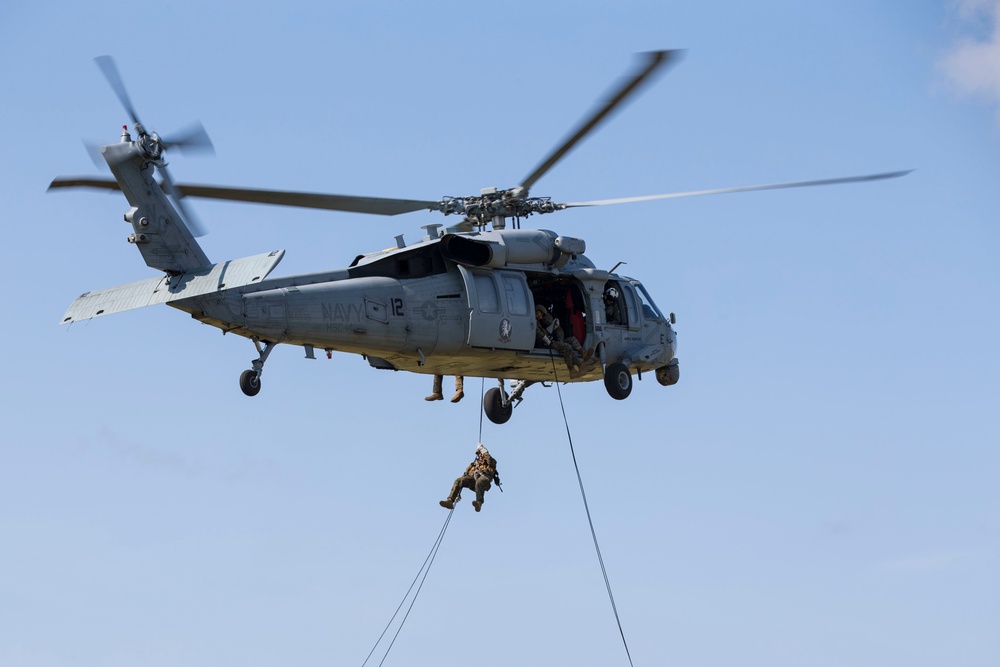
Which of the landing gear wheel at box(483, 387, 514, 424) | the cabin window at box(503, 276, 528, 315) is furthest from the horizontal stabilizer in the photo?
the landing gear wheel at box(483, 387, 514, 424)

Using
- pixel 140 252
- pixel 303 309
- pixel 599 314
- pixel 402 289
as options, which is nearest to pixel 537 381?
pixel 599 314

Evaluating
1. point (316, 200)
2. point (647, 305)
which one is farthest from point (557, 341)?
point (316, 200)

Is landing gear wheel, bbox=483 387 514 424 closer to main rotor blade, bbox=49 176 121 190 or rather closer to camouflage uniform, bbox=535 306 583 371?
camouflage uniform, bbox=535 306 583 371

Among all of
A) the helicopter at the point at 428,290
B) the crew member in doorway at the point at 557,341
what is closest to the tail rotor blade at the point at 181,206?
the helicopter at the point at 428,290

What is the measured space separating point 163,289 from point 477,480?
25.5ft

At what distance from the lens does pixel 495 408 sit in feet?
108

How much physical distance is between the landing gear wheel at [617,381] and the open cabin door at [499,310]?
2100 millimetres

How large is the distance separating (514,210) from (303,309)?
5.63m

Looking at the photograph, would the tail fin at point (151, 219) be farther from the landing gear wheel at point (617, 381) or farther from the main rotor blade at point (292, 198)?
the landing gear wheel at point (617, 381)

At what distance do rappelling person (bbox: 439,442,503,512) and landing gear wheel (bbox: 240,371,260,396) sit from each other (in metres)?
6.26

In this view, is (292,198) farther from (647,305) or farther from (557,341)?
(647,305)

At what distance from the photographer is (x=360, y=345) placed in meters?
28.4

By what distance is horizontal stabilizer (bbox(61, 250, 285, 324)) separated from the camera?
995 inches

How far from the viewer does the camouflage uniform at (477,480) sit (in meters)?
31.1
